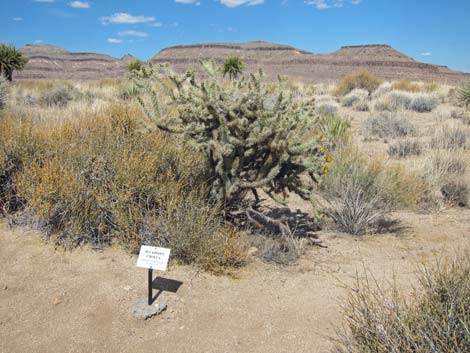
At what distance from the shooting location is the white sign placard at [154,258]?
3.07m

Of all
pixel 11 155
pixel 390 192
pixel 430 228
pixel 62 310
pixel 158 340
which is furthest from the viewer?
pixel 390 192

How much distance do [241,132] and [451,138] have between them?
7431 mm

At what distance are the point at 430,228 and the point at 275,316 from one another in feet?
10.4

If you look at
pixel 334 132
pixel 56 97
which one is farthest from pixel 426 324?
pixel 56 97

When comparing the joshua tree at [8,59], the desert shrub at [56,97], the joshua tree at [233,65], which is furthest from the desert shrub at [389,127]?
the joshua tree at [8,59]

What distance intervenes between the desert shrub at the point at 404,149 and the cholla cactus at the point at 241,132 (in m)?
5.05

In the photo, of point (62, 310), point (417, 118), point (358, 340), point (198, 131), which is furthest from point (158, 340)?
point (417, 118)

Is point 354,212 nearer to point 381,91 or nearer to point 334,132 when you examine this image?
point 334,132

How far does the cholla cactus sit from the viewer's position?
13.4 feet

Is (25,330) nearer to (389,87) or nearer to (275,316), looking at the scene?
(275,316)

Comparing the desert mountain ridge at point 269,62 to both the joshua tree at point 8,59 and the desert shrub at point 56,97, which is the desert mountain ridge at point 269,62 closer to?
the joshua tree at point 8,59

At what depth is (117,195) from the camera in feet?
13.7

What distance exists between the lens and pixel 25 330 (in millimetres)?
2928

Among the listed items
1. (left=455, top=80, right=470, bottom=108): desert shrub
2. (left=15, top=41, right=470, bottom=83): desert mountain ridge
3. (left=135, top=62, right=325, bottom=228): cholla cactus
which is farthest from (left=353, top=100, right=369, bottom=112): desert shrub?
(left=15, top=41, right=470, bottom=83): desert mountain ridge
